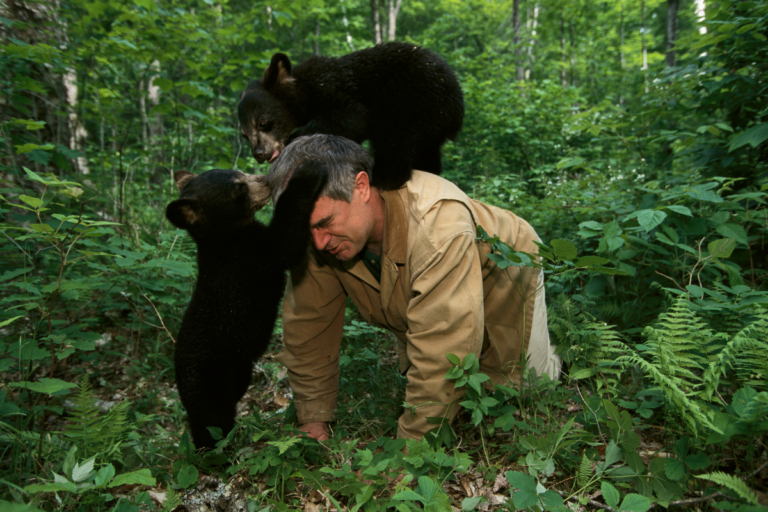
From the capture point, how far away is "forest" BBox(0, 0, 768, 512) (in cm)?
184

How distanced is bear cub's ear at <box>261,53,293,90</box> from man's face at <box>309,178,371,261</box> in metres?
1.83

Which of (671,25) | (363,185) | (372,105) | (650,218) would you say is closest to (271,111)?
(372,105)

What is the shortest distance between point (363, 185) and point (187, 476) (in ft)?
6.20

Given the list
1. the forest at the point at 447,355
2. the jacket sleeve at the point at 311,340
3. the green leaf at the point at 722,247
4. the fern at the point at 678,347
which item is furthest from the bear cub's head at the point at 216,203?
the green leaf at the point at 722,247

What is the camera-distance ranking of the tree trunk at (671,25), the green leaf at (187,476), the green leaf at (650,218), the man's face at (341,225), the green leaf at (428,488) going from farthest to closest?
the tree trunk at (671,25) < the green leaf at (650,218) < the man's face at (341,225) < the green leaf at (187,476) < the green leaf at (428,488)

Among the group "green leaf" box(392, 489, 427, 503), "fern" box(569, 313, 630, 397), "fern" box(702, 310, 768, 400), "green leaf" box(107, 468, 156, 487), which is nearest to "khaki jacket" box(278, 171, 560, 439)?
"fern" box(569, 313, 630, 397)

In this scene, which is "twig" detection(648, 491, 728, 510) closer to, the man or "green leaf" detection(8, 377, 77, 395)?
the man

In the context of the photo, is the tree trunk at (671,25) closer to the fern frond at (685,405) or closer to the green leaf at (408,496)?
the fern frond at (685,405)

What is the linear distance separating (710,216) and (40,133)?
700cm

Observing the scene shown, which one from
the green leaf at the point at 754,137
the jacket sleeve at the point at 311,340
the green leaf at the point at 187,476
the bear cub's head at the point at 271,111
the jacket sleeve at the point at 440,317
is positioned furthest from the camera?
the bear cub's head at the point at 271,111

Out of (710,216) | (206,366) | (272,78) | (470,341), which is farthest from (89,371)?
(710,216)

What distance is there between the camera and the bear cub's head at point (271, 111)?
3627 mm

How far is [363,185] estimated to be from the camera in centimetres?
247

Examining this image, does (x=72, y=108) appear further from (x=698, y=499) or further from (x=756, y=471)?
(x=756, y=471)
